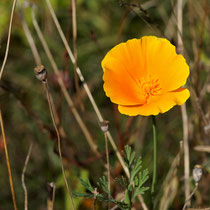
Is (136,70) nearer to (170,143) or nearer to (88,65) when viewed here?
(170,143)

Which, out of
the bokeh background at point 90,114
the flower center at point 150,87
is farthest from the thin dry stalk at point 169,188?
the flower center at point 150,87

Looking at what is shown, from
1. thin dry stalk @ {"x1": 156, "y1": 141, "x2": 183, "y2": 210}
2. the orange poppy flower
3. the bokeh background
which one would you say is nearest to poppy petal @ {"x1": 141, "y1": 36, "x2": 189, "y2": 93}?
the orange poppy flower

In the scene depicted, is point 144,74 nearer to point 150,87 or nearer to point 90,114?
point 150,87

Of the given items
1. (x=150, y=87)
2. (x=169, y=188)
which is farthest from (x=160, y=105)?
(x=169, y=188)

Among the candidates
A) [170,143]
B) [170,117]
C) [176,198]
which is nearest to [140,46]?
[176,198]

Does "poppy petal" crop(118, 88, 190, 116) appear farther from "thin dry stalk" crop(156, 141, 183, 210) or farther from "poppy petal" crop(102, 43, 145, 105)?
"thin dry stalk" crop(156, 141, 183, 210)

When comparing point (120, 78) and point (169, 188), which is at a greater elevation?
point (120, 78)

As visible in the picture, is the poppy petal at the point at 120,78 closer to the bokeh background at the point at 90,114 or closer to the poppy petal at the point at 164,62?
the poppy petal at the point at 164,62
